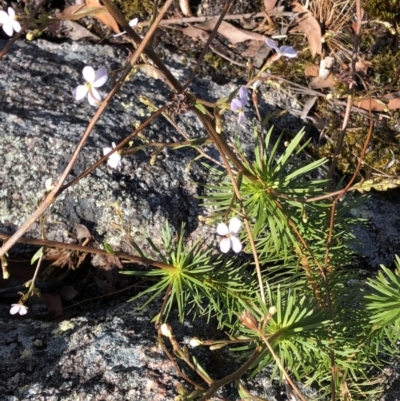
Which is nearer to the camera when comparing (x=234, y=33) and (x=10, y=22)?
(x=10, y=22)

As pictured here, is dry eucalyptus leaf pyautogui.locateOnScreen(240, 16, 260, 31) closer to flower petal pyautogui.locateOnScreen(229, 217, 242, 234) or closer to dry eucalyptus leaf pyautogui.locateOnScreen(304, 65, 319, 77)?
dry eucalyptus leaf pyautogui.locateOnScreen(304, 65, 319, 77)

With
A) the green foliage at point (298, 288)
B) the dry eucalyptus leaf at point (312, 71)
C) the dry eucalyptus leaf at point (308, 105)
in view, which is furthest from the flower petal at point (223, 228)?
the dry eucalyptus leaf at point (312, 71)

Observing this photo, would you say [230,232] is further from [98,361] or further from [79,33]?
[79,33]

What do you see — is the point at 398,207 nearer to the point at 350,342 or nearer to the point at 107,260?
the point at 350,342

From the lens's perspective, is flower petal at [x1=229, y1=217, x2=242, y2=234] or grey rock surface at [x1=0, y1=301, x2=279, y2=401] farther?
grey rock surface at [x1=0, y1=301, x2=279, y2=401]

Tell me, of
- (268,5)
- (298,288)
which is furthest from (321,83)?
(298,288)

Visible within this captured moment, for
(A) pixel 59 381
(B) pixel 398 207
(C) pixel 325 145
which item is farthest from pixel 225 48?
(A) pixel 59 381

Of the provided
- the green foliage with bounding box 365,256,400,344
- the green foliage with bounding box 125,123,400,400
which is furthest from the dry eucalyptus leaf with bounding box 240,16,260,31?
the green foliage with bounding box 365,256,400,344

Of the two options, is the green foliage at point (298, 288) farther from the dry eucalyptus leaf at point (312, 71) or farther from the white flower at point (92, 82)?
the dry eucalyptus leaf at point (312, 71)
